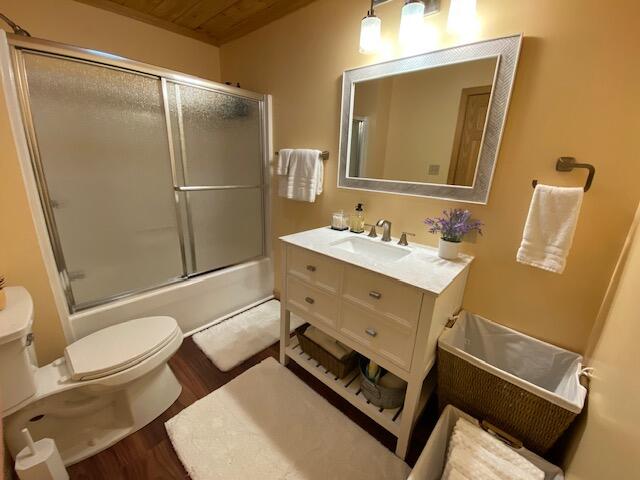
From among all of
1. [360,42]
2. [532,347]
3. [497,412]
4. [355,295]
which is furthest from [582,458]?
[360,42]

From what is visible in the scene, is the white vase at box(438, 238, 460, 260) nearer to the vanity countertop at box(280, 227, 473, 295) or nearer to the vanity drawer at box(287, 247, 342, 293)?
the vanity countertop at box(280, 227, 473, 295)

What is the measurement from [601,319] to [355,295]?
90 cm

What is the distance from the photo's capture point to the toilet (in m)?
0.96

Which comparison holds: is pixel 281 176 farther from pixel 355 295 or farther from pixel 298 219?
pixel 355 295

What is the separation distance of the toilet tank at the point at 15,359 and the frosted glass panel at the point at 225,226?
1.03 m

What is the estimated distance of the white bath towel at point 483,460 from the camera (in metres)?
0.87

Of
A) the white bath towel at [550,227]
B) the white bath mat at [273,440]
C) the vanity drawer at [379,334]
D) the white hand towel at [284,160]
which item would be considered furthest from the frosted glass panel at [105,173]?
the white bath towel at [550,227]

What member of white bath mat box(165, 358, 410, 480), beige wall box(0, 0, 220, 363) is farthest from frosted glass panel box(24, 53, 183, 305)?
white bath mat box(165, 358, 410, 480)

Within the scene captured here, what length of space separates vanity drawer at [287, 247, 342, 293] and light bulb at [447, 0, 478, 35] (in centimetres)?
112

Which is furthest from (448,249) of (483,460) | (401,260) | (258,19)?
(258,19)

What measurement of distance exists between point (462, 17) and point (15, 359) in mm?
2137

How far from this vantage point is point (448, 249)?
1.21 meters

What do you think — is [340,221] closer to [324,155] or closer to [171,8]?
[324,155]

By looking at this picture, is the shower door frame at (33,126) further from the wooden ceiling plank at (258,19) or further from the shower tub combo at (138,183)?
the wooden ceiling plank at (258,19)
